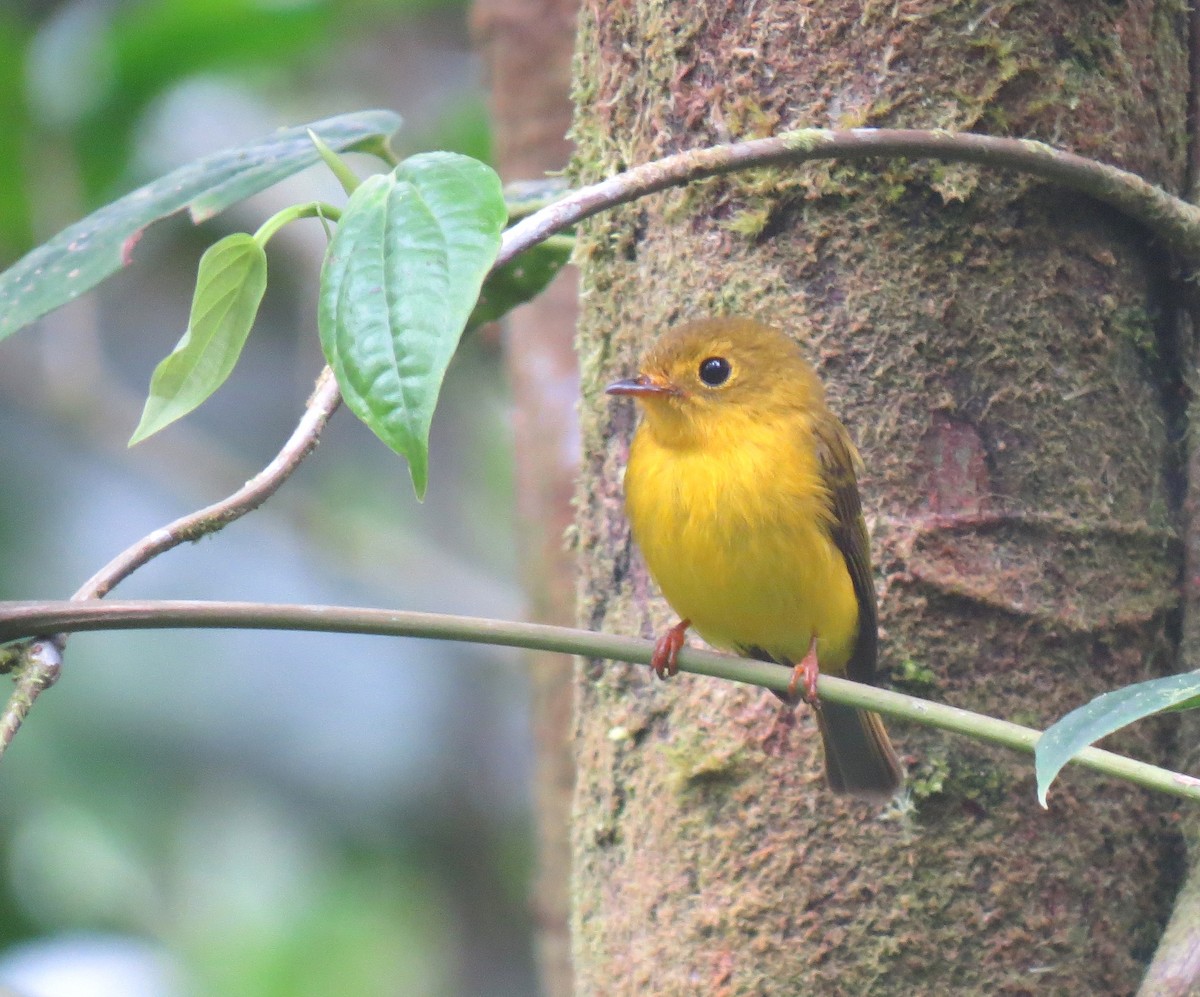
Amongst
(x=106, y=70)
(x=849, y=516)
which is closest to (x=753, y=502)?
(x=849, y=516)

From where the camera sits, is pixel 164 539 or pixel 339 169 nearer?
pixel 164 539

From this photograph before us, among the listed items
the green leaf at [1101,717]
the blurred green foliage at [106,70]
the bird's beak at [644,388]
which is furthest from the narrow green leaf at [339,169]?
the blurred green foliage at [106,70]

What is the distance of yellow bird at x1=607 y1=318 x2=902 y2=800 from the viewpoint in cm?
271

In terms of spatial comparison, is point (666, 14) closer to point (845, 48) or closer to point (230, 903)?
point (845, 48)

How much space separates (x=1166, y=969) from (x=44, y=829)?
4052mm

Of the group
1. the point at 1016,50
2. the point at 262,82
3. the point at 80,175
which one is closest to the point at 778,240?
the point at 1016,50

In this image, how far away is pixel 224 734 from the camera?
5363 mm

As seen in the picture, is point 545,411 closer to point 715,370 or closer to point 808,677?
point 715,370

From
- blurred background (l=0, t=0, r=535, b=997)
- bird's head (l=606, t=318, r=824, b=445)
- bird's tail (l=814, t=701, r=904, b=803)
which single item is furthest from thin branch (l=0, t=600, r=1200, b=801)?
blurred background (l=0, t=0, r=535, b=997)

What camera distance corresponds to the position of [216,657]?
213 inches

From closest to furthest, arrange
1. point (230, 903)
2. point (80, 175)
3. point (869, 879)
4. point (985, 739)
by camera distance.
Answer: point (985, 739) < point (869, 879) < point (80, 175) < point (230, 903)

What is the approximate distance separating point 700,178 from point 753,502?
73 cm

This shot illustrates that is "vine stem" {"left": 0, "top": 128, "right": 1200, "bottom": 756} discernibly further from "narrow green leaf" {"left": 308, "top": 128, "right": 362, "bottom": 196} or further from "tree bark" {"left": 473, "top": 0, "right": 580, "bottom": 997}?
"tree bark" {"left": 473, "top": 0, "right": 580, "bottom": 997}

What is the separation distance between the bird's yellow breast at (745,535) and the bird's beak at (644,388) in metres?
0.10
